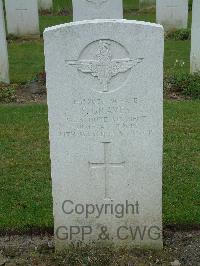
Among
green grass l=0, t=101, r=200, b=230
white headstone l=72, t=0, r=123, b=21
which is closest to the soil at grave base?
green grass l=0, t=101, r=200, b=230

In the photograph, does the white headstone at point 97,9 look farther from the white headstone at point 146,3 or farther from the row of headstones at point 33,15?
the white headstone at point 146,3

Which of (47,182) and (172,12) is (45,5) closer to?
(172,12)

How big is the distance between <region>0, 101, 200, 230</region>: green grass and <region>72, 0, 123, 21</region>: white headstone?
3.37 meters

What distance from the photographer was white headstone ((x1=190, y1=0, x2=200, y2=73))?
29.8ft

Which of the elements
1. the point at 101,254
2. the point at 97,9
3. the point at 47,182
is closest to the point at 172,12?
the point at 97,9

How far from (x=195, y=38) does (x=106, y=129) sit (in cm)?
573

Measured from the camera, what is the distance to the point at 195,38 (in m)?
9.25

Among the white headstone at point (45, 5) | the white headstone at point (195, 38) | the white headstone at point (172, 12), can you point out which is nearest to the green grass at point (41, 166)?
the white headstone at point (195, 38)

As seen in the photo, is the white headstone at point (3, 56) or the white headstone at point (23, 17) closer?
the white headstone at point (3, 56)

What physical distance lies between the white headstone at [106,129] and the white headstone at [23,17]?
36.8ft

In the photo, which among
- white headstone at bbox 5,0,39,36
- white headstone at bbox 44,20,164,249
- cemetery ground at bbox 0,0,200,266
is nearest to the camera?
white headstone at bbox 44,20,164,249

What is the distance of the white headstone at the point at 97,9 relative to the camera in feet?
35.2

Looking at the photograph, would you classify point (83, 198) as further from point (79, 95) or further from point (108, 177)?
point (79, 95)

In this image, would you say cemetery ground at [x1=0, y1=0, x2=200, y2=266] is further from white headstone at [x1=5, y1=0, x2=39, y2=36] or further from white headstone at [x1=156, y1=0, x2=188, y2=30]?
white headstone at [x1=5, y1=0, x2=39, y2=36]
